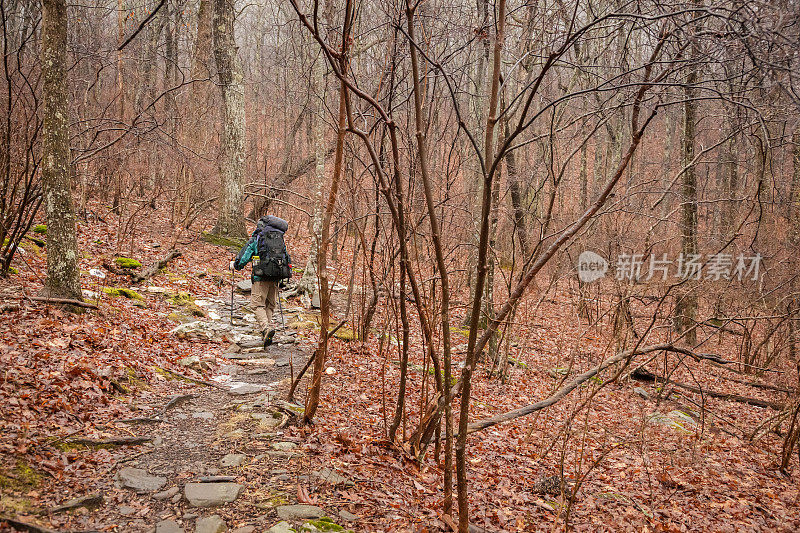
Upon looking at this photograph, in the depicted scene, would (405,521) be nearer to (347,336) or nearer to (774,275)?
(347,336)

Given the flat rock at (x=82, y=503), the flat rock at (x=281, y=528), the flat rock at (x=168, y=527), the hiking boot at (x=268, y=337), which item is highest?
the hiking boot at (x=268, y=337)

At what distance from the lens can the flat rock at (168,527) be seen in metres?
3.19

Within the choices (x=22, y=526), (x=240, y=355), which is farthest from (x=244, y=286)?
(x=22, y=526)

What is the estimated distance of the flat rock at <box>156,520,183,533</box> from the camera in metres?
3.19

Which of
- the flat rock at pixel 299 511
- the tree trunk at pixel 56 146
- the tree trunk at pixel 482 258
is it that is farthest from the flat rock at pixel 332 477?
the tree trunk at pixel 56 146

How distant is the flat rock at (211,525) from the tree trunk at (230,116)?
38.2ft

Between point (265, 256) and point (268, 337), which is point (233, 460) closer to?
point (268, 337)

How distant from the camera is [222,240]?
46.0 ft

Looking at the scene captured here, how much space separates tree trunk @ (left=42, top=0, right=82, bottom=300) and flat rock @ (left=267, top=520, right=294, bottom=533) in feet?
15.2

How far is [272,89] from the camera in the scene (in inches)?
1078

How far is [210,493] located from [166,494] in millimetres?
282

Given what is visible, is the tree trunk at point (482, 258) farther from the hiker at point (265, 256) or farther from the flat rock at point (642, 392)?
the flat rock at point (642, 392)

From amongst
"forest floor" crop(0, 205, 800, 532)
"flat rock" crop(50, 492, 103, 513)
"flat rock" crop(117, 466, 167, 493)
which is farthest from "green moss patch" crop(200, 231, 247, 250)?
"flat rock" crop(50, 492, 103, 513)

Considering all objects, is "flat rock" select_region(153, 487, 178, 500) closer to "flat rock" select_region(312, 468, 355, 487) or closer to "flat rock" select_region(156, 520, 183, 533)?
"flat rock" select_region(156, 520, 183, 533)
